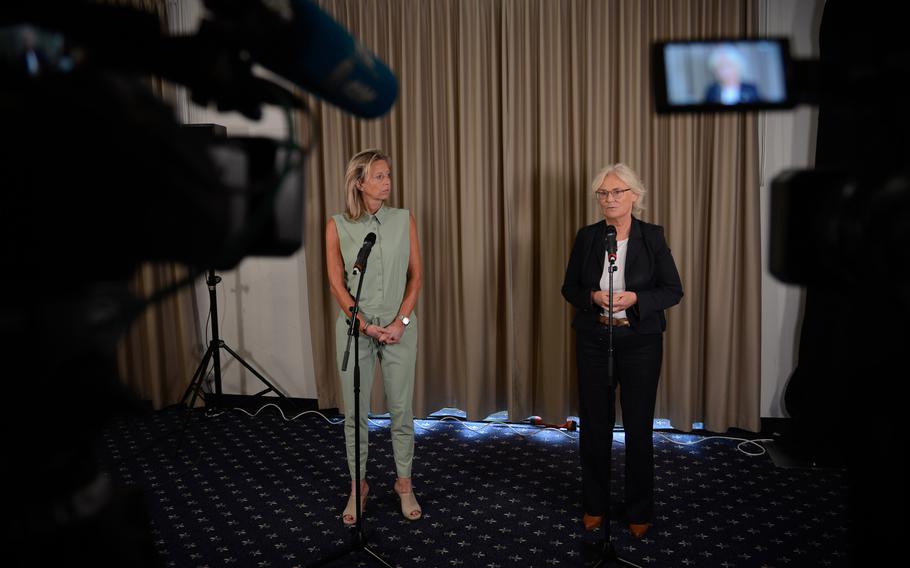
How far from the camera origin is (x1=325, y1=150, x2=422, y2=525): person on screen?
3.07 meters

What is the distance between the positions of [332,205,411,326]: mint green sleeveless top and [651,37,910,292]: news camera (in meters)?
2.21

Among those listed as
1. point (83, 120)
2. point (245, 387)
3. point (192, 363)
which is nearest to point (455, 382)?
point (245, 387)

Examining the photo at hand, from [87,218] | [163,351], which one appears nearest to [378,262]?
[87,218]

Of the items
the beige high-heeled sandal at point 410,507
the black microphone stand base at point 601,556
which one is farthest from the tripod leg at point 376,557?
the black microphone stand base at point 601,556

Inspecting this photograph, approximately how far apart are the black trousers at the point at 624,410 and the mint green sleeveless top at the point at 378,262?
2.93 ft

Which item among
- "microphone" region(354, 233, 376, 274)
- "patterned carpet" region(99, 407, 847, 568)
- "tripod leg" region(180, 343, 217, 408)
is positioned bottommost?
"patterned carpet" region(99, 407, 847, 568)

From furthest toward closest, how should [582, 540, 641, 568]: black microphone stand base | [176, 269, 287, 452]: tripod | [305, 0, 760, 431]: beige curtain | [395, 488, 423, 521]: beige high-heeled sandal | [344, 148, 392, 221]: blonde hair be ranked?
[176, 269, 287, 452]: tripod < [305, 0, 760, 431]: beige curtain < [395, 488, 423, 521]: beige high-heeled sandal < [344, 148, 392, 221]: blonde hair < [582, 540, 641, 568]: black microphone stand base

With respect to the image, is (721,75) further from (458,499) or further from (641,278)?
(458,499)

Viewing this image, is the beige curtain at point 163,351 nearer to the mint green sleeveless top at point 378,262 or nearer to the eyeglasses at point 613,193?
the mint green sleeveless top at point 378,262

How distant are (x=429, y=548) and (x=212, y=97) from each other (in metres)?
2.48

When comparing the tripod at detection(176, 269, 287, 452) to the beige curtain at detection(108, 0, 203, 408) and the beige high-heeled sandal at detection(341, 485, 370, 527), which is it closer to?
the beige curtain at detection(108, 0, 203, 408)

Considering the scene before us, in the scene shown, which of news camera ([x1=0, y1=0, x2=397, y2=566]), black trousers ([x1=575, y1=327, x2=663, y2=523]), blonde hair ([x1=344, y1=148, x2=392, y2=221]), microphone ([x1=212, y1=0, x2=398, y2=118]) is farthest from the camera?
blonde hair ([x1=344, y1=148, x2=392, y2=221])

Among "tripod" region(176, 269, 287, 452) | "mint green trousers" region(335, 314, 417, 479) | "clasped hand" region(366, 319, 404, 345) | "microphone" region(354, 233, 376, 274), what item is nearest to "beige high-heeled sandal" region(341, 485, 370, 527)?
"mint green trousers" region(335, 314, 417, 479)

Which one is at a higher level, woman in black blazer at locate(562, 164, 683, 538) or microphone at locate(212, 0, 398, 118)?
microphone at locate(212, 0, 398, 118)
